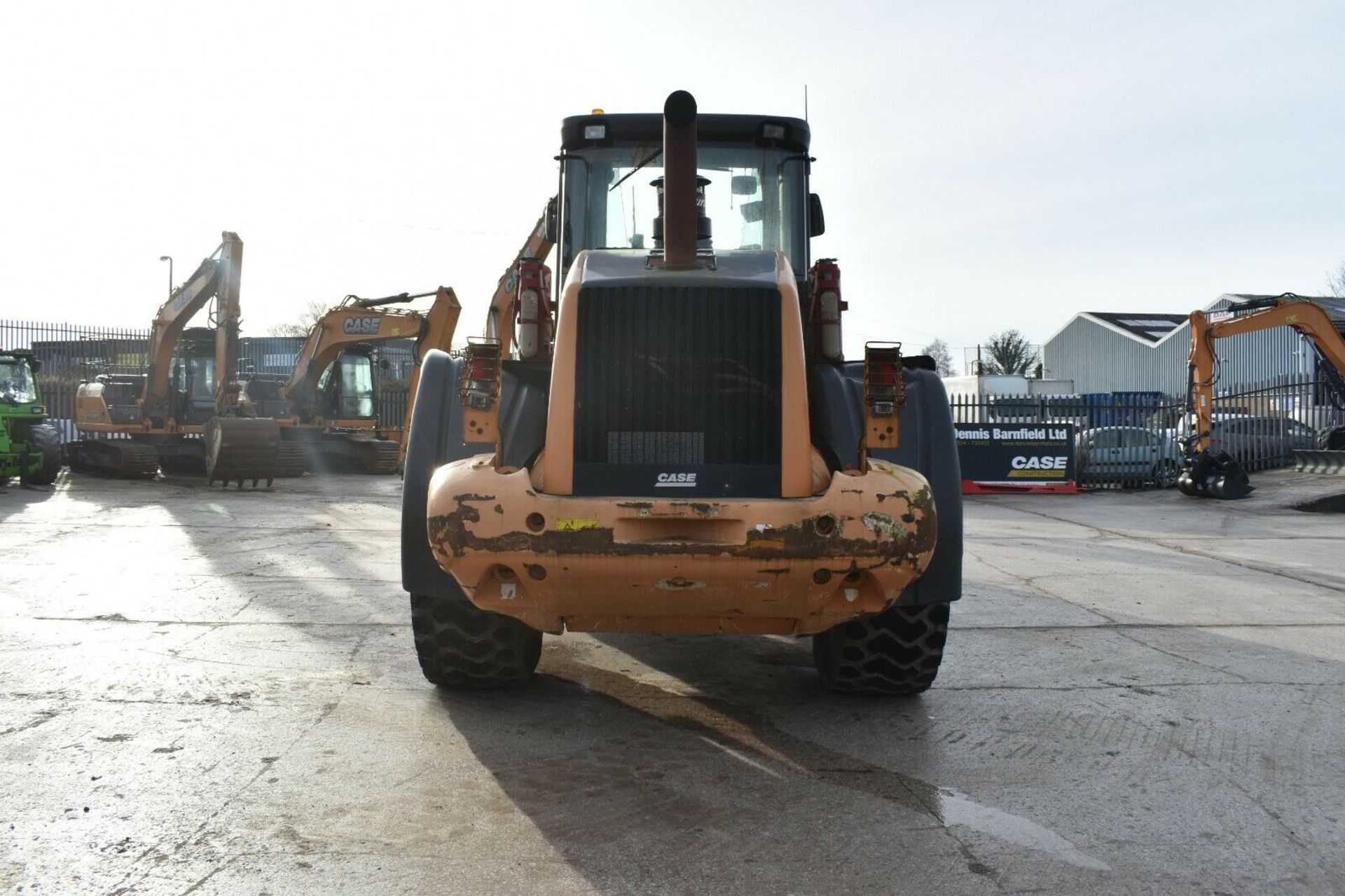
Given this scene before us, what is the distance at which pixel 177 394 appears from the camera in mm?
22969

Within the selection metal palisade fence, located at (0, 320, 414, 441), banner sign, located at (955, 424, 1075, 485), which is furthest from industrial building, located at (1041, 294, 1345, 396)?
metal palisade fence, located at (0, 320, 414, 441)

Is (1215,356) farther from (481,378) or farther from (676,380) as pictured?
(481,378)

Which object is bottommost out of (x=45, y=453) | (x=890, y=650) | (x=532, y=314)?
(x=890, y=650)

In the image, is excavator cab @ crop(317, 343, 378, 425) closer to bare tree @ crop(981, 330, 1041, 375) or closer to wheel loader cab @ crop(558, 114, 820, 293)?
wheel loader cab @ crop(558, 114, 820, 293)

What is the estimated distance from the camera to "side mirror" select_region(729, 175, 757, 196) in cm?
614

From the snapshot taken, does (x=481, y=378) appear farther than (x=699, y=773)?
Yes

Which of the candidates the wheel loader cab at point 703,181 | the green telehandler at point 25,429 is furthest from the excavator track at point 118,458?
the wheel loader cab at point 703,181

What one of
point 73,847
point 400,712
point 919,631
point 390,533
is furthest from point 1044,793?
point 390,533

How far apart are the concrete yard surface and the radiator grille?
1197 mm

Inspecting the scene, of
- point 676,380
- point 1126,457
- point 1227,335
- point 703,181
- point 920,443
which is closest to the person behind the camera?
point 676,380

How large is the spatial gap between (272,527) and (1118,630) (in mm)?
9468

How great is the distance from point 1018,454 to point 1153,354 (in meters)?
37.3

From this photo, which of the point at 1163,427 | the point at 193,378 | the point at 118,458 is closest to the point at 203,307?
the point at 193,378

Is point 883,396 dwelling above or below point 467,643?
above
